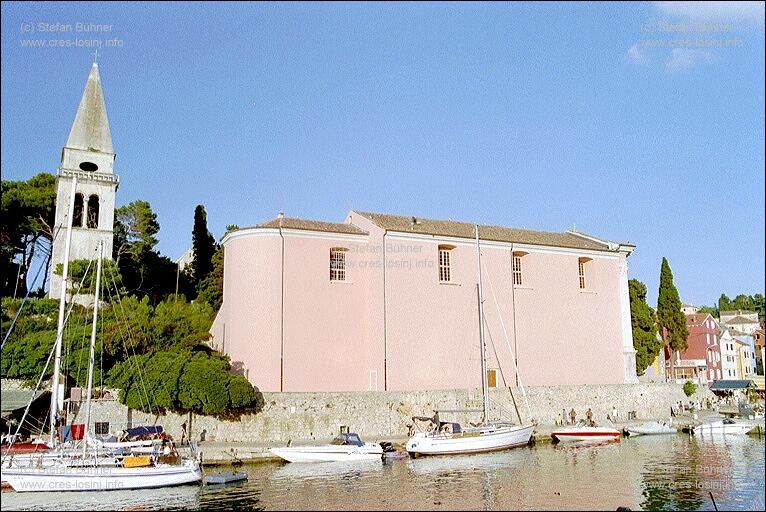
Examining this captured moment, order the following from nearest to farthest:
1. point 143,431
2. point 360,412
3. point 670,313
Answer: point 143,431
point 360,412
point 670,313

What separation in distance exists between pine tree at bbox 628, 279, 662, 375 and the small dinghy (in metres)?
32.7

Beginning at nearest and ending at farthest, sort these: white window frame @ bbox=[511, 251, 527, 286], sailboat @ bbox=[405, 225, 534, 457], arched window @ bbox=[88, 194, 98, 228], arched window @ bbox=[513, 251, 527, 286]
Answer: sailboat @ bbox=[405, 225, 534, 457] < arched window @ bbox=[88, 194, 98, 228] < white window frame @ bbox=[511, 251, 527, 286] < arched window @ bbox=[513, 251, 527, 286]

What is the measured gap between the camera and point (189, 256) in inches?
2021

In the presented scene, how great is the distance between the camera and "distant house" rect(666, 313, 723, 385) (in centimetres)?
5919

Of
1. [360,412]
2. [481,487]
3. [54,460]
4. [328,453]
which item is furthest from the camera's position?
[360,412]

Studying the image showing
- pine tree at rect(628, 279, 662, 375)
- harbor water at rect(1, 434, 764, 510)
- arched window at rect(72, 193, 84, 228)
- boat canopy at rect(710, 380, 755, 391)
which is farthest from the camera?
boat canopy at rect(710, 380, 755, 391)

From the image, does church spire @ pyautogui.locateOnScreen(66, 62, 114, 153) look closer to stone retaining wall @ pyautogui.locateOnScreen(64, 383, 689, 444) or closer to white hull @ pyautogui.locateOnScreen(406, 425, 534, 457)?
stone retaining wall @ pyautogui.locateOnScreen(64, 383, 689, 444)

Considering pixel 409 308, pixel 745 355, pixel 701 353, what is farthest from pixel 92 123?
pixel 745 355

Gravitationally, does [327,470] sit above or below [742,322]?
below

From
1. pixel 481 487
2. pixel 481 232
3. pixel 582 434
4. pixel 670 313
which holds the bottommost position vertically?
pixel 481 487

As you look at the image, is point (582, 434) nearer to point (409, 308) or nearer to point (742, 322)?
point (409, 308)

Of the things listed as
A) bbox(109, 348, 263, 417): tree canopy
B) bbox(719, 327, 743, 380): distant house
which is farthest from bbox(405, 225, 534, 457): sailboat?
bbox(719, 327, 743, 380): distant house

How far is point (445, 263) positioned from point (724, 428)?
16.7 meters

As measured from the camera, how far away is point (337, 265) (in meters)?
34.0
